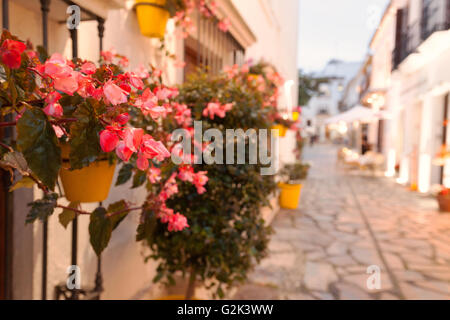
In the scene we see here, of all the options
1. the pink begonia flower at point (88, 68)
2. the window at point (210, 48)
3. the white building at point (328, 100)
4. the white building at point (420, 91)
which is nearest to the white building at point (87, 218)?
the window at point (210, 48)

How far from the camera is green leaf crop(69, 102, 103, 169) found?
72cm

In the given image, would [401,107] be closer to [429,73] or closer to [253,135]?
[429,73]

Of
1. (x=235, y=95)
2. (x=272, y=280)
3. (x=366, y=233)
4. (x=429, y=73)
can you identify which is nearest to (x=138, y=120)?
(x=235, y=95)

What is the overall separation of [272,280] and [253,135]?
1.92 metres

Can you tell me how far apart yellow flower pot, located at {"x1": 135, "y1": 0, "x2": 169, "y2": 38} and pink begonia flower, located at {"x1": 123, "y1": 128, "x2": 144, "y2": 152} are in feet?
7.09

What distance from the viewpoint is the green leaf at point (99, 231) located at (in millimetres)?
1006

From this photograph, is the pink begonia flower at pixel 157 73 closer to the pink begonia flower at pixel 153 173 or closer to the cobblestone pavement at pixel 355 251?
the pink begonia flower at pixel 153 173

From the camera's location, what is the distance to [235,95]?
8.75ft

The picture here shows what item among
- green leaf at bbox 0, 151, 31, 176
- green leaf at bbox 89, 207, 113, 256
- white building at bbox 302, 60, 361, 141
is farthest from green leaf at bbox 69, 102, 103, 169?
white building at bbox 302, 60, 361, 141

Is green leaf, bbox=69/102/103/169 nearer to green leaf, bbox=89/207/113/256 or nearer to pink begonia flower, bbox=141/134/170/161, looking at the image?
pink begonia flower, bbox=141/134/170/161

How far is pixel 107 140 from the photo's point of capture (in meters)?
0.67

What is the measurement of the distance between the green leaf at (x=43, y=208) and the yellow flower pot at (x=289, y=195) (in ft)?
20.1

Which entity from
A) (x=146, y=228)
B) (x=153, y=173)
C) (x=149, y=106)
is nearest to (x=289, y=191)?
(x=153, y=173)

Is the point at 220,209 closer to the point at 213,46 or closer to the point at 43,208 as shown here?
the point at 43,208
